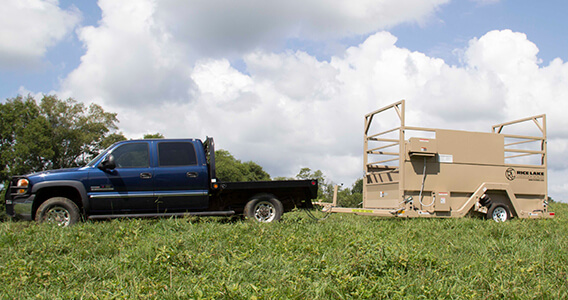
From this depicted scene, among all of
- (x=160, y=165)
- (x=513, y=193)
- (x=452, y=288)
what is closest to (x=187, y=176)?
(x=160, y=165)

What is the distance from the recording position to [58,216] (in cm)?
866

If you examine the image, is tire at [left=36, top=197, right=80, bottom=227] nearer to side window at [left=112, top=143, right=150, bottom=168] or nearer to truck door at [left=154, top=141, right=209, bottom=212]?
side window at [left=112, top=143, right=150, bottom=168]

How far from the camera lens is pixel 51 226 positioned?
784 cm

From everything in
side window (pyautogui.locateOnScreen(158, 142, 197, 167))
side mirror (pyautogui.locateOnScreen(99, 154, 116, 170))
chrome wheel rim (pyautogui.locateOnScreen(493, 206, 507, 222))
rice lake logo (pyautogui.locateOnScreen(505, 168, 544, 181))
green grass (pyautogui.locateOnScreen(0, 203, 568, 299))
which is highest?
side window (pyautogui.locateOnScreen(158, 142, 197, 167))

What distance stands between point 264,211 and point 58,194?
14.1 ft

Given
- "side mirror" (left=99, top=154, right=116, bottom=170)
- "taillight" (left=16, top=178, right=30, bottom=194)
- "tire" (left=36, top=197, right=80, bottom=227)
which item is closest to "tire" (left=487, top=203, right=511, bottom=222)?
"side mirror" (left=99, top=154, right=116, bottom=170)

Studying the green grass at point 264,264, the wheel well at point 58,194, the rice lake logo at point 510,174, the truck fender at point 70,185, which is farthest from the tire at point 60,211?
the rice lake logo at point 510,174

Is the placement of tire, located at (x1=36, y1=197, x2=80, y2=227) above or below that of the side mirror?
below

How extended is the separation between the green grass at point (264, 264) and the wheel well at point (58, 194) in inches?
50.5

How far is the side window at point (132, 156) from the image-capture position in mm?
9164

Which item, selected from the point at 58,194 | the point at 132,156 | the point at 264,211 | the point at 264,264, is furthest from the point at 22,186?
the point at 264,264

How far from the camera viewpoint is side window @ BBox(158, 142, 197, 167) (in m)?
9.30

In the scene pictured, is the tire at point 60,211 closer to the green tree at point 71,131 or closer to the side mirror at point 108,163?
the side mirror at point 108,163

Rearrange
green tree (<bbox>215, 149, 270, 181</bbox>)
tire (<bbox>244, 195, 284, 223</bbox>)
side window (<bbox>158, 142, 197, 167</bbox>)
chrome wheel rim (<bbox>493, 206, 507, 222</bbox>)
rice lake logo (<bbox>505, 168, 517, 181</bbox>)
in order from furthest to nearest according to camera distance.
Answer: green tree (<bbox>215, 149, 270, 181</bbox>) < rice lake logo (<bbox>505, 168, 517, 181</bbox>) < chrome wheel rim (<bbox>493, 206, 507, 222</bbox>) < tire (<bbox>244, 195, 284, 223</bbox>) < side window (<bbox>158, 142, 197, 167</bbox>)
